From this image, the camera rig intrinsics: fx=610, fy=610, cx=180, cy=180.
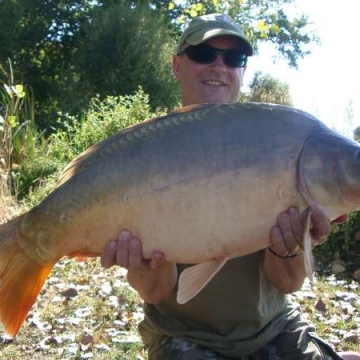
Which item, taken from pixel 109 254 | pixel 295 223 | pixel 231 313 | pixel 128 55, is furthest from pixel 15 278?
pixel 128 55

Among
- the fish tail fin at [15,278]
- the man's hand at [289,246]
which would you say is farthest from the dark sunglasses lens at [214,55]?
the fish tail fin at [15,278]

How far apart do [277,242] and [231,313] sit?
415 mm

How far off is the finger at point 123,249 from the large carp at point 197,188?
0.8 inches

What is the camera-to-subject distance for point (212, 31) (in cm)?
238

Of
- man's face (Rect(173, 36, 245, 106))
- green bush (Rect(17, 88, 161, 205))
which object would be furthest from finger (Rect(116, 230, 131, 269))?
green bush (Rect(17, 88, 161, 205))

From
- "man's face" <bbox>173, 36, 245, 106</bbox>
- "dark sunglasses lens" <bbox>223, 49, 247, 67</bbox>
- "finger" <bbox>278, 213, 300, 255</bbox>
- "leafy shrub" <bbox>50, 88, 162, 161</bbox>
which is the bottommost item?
"leafy shrub" <bbox>50, 88, 162, 161</bbox>

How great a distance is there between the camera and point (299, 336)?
2146 millimetres

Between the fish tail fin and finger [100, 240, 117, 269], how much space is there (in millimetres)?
167

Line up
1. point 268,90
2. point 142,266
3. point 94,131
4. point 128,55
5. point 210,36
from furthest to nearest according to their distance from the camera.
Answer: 1. point 268,90
2. point 128,55
3. point 94,131
4. point 210,36
5. point 142,266

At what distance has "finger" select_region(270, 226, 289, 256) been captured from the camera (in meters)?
1.71

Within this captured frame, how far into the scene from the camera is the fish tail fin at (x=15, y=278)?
180 centimetres

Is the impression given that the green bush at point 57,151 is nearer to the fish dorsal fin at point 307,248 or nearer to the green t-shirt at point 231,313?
the green t-shirt at point 231,313

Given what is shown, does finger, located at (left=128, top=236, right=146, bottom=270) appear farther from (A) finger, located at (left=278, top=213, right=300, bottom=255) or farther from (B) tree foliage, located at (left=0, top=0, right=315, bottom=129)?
(B) tree foliage, located at (left=0, top=0, right=315, bottom=129)

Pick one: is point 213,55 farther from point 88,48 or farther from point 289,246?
point 88,48
